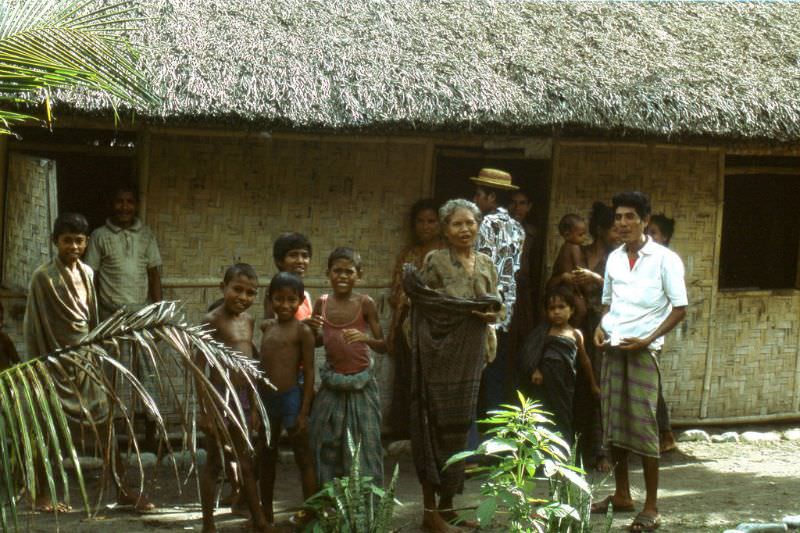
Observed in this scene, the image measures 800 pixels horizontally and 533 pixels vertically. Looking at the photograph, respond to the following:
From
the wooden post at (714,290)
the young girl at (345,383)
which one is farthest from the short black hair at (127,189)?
the wooden post at (714,290)

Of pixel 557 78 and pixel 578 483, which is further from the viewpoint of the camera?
pixel 557 78

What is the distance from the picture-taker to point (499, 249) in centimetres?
798

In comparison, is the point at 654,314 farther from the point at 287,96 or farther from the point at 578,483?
the point at 287,96

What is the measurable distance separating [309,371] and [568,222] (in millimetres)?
2793

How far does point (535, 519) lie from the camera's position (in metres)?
5.66

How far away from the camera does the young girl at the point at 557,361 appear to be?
8.28 meters

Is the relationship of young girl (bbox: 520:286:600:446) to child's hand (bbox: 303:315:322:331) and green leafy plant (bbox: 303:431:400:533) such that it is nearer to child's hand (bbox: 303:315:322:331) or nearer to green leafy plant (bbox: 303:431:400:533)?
child's hand (bbox: 303:315:322:331)

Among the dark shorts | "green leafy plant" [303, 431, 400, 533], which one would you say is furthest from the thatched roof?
"green leafy plant" [303, 431, 400, 533]

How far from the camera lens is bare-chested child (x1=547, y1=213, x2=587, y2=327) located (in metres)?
8.73

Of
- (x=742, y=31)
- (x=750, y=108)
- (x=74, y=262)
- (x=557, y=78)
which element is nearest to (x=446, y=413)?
(x=74, y=262)

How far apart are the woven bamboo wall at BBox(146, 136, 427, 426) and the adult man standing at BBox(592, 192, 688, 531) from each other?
2.49 meters

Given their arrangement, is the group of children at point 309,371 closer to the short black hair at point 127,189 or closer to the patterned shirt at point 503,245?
the patterned shirt at point 503,245

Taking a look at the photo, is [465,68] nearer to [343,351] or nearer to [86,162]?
[86,162]

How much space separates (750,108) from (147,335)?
19.0 ft
